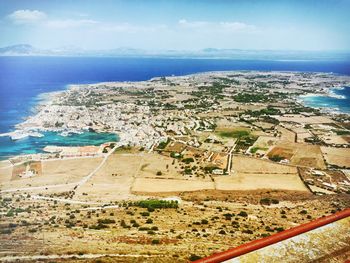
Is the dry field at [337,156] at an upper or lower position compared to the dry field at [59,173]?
upper

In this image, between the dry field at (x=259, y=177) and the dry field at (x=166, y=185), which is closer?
the dry field at (x=166, y=185)

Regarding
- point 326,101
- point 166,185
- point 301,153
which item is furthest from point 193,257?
point 326,101

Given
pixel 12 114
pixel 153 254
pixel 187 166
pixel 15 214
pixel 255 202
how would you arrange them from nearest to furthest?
pixel 153 254 < pixel 15 214 < pixel 255 202 < pixel 187 166 < pixel 12 114

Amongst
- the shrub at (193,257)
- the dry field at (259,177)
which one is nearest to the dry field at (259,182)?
the dry field at (259,177)

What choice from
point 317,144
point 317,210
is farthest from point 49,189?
point 317,144

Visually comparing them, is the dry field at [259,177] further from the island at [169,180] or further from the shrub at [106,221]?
the shrub at [106,221]

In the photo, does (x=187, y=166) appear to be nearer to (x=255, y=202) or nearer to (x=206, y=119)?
(x=255, y=202)

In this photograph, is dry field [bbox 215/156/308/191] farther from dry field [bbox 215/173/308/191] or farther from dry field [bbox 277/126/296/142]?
dry field [bbox 277/126/296/142]
